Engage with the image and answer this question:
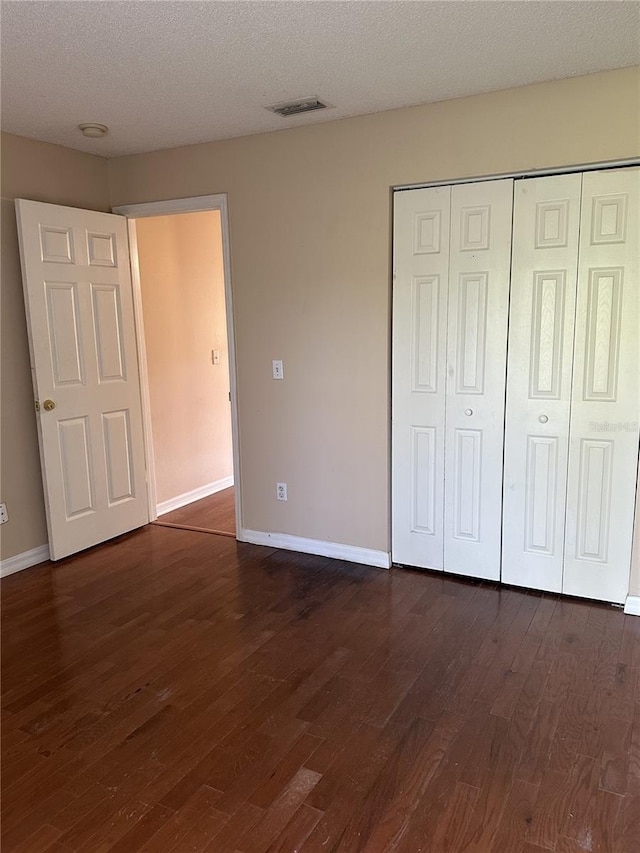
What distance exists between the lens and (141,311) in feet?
13.7

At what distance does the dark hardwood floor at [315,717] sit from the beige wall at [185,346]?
1.51 meters

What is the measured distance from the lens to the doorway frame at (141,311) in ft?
11.9

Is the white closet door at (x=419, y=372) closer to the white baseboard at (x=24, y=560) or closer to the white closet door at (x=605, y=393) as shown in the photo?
the white closet door at (x=605, y=393)

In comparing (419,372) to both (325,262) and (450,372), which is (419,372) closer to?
(450,372)

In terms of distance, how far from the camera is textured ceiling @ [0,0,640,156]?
203 cm

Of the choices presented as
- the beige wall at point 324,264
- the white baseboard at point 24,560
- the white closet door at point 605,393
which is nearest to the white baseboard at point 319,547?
the beige wall at point 324,264

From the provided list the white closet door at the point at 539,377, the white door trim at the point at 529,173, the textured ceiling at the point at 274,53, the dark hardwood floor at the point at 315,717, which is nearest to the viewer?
the dark hardwood floor at the point at 315,717

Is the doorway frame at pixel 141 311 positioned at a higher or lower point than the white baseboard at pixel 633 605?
higher

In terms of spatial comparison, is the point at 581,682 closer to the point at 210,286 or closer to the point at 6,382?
the point at 6,382

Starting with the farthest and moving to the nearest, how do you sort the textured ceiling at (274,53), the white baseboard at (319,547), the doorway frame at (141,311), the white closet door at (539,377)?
the doorway frame at (141,311)
the white baseboard at (319,547)
the white closet door at (539,377)
the textured ceiling at (274,53)

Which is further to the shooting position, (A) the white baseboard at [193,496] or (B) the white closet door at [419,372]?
(A) the white baseboard at [193,496]

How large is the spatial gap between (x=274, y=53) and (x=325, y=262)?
1.17 m

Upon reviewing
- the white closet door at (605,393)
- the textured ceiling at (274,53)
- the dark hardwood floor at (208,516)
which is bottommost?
the dark hardwood floor at (208,516)

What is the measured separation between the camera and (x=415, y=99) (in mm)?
2908
